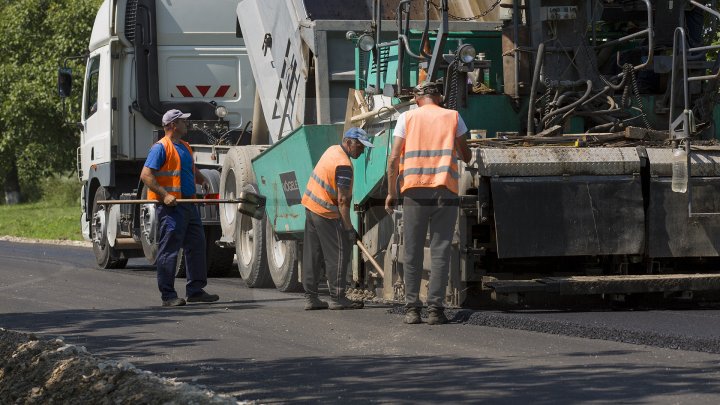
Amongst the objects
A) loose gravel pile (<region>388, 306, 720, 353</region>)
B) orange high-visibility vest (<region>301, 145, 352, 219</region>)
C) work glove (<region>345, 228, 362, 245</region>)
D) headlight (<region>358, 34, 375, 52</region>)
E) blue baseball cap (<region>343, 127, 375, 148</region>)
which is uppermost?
headlight (<region>358, 34, 375, 52</region>)

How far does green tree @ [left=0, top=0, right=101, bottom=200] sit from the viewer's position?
38.7m

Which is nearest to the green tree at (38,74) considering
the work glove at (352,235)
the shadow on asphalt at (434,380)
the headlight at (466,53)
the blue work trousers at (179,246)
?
→ the blue work trousers at (179,246)

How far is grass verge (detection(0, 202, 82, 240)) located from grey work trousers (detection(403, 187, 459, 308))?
59.6 ft

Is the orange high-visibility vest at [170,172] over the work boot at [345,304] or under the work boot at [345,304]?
over

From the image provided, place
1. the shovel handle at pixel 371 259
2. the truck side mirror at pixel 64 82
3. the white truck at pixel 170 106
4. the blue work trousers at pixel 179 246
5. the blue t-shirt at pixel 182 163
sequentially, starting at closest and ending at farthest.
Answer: the shovel handle at pixel 371 259 → the blue work trousers at pixel 179 246 → the blue t-shirt at pixel 182 163 → the white truck at pixel 170 106 → the truck side mirror at pixel 64 82

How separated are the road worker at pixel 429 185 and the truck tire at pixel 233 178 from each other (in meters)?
3.90

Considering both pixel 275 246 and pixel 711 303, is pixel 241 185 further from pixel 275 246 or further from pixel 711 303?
pixel 711 303

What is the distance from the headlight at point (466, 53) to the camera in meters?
10.0

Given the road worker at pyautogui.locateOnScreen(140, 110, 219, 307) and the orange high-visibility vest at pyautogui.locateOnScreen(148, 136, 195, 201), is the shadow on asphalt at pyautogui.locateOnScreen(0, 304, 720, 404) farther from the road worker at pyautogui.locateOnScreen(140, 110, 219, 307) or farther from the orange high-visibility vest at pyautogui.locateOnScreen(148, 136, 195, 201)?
the orange high-visibility vest at pyautogui.locateOnScreen(148, 136, 195, 201)

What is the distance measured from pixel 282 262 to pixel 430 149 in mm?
3506

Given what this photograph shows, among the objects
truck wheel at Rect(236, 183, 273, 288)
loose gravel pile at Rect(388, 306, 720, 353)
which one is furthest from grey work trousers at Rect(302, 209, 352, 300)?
truck wheel at Rect(236, 183, 273, 288)

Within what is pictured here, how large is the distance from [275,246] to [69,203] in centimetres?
3643

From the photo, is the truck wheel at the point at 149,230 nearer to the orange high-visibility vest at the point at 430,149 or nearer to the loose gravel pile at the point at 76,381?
the orange high-visibility vest at the point at 430,149

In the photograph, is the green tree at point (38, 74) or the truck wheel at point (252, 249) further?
the green tree at point (38, 74)
